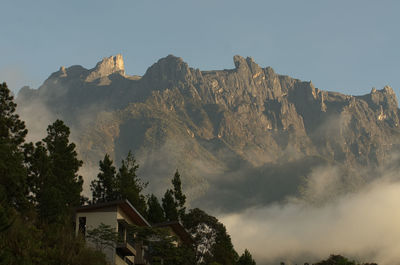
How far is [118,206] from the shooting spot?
5197 cm

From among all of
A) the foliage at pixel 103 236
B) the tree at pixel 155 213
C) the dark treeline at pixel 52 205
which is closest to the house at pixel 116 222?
the foliage at pixel 103 236

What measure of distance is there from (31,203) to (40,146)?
652 cm

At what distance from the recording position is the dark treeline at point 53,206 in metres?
37.0

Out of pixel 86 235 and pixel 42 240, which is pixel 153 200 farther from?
pixel 42 240

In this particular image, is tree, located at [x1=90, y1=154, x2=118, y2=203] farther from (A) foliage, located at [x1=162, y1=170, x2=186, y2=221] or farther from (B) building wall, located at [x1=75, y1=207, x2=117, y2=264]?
(B) building wall, located at [x1=75, y1=207, x2=117, y2=264]

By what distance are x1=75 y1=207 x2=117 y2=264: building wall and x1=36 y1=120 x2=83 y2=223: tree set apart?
64.1 inches

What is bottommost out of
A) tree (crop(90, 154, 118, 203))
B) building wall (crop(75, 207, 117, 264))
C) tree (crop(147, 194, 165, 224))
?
building wall (crop(75, 207, 117, 264))

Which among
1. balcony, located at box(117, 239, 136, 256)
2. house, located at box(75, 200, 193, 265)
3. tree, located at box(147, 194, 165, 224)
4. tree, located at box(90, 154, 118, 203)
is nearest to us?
house, located at box(75, 200, 193, 265)

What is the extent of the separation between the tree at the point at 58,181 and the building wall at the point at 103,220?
1628 millimetres

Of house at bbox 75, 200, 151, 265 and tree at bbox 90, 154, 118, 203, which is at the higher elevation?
tree at bbox 90, 154, 118, 203

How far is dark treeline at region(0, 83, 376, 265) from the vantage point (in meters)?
37.0

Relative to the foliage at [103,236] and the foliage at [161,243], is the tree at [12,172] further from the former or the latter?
the foliage at [161,243]

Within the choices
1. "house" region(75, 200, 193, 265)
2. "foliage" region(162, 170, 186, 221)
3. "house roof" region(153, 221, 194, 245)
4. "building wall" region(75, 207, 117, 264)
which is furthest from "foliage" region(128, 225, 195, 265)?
"foliage" region(162, 170, 186, 221)

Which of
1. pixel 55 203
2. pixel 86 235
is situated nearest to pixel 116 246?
pixel 86 235
